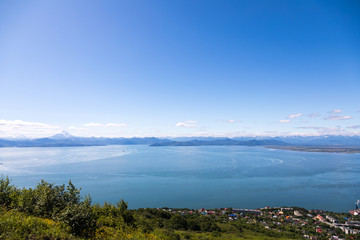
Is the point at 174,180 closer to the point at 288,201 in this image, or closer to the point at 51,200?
the point at 288,201

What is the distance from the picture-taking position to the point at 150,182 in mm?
61094

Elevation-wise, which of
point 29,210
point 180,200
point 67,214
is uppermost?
point 67,214

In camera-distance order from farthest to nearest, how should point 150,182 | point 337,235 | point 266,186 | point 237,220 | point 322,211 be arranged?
point 150,182 → point 266,186 → point 322,211 → point 237,220 → point 337,235

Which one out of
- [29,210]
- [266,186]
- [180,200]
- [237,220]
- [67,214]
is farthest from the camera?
[266,186]

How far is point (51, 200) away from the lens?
10.5 metres

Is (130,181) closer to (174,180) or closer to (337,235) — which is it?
(174,180)

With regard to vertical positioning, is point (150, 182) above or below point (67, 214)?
below

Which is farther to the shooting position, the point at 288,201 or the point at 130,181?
the point at 130,181

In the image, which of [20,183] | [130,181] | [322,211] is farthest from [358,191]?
[20,183]

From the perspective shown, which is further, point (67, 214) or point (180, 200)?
point (180, 200)

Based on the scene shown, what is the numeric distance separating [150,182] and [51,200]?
175 feet

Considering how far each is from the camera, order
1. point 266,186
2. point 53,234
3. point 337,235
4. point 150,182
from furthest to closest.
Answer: point 150,182 → point 266,186 → point 337,235 → point 53,234

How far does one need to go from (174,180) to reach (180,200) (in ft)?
57.3

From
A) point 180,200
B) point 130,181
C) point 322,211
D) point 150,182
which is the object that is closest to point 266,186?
point 322,211
